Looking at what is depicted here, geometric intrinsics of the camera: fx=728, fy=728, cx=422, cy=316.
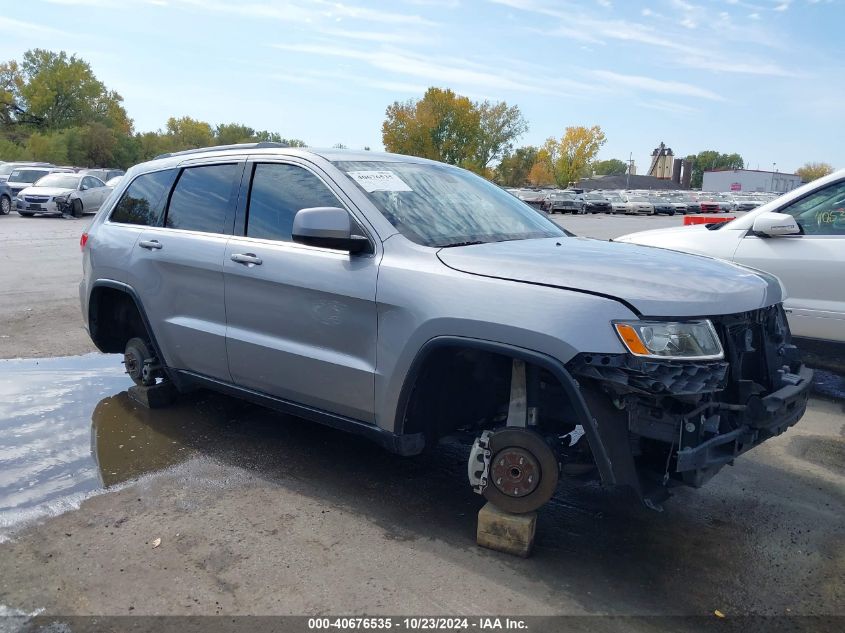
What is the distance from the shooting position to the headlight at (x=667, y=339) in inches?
112

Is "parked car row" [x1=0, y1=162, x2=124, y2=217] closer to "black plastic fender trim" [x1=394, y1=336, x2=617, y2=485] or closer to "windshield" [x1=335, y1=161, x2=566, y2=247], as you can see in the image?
"windshield" [x1=335, y1=161, x2=566, y2=247]

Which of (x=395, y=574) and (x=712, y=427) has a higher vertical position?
(x=712, y=427)

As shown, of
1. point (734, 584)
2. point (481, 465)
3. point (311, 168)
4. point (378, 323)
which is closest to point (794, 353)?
point (734, 584)

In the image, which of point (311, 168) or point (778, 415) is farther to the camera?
point (311, 168)

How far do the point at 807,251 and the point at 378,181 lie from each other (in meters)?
3.62

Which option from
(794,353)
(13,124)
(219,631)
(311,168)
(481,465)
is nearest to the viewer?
(219,631)

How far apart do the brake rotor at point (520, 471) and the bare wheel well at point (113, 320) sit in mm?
2994

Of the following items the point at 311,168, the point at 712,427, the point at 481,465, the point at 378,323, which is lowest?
the point at 481,465

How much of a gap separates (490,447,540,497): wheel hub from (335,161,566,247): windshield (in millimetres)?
1059

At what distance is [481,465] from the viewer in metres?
3.36

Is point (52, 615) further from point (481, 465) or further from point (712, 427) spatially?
point (712, 427)

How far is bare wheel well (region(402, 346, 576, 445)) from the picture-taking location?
3371 millimetres

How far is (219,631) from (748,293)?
2.58 meters

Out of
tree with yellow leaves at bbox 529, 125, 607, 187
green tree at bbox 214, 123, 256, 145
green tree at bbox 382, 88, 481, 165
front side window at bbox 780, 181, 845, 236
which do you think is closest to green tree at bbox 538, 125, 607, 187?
tree with yellow leaves at bbox 529, 125, 607, 187
